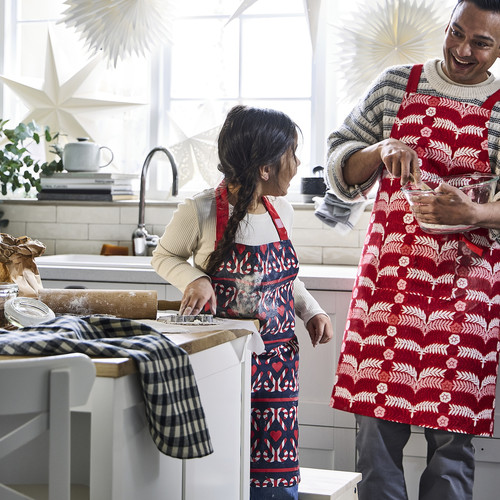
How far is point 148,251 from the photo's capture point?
324 centimetres

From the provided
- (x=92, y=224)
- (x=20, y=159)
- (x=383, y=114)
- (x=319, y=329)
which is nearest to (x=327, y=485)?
(x=319, y=329)

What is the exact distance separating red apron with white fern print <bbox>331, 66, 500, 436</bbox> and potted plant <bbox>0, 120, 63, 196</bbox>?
6.26 feet

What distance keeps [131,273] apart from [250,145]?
1.01 m

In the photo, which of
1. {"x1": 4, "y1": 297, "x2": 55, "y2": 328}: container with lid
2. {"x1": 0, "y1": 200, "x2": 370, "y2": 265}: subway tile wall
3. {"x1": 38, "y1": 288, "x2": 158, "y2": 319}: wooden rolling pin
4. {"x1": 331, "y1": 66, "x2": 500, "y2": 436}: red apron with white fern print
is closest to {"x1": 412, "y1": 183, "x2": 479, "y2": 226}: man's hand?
{"x1": 331, "y1": 66, "x2": 500, "y2": 436}: red apron with white fern print

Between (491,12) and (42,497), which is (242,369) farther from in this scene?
(491,12)

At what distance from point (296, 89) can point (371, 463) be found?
1971mm

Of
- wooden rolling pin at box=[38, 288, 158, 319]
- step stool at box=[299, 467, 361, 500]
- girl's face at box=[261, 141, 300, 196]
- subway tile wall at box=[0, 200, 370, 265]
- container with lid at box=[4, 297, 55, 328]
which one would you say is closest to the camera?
container with lid at box=[4, 297, 55, 328]

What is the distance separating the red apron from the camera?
5.56 feet

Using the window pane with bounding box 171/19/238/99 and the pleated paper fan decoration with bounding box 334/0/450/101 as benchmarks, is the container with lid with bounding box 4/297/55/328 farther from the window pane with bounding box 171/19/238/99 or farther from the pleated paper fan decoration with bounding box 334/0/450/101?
the window pane with bounding box 171/19/238/99

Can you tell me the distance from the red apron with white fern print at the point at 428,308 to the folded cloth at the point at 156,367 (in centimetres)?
82

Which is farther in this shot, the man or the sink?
the sink

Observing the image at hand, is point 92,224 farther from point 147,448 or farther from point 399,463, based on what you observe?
point 147,448

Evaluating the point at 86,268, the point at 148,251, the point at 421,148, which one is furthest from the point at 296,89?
the point at 421,148

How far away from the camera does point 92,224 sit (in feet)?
11.1
